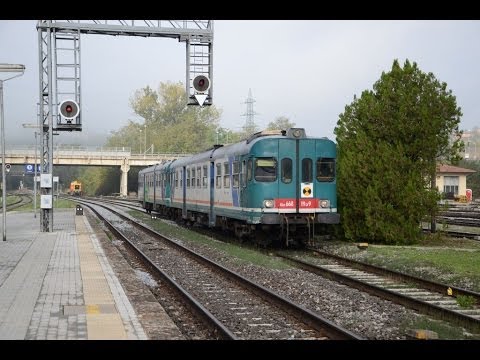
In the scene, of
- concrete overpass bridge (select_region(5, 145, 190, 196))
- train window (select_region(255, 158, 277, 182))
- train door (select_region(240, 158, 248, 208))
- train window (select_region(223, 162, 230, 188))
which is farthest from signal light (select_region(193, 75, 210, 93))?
concrete overpass bridge (select_region(5, 145, 190, 196))

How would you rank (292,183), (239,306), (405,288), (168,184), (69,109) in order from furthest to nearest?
(168,184) < (69,109) < (292,183) < (405,288) < (239,306)

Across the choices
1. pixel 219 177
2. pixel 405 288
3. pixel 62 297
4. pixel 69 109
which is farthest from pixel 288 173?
→ pixel 62 297

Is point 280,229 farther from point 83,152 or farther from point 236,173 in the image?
point 83,152

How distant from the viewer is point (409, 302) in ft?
33.6

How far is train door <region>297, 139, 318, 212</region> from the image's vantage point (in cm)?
1838

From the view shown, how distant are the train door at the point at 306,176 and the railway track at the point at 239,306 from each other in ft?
11.5

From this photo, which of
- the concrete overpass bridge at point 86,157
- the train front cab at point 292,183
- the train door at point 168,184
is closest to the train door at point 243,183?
the train front cab at point 292,183

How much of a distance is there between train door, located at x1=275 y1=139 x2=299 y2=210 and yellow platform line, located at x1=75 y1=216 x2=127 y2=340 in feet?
17.4

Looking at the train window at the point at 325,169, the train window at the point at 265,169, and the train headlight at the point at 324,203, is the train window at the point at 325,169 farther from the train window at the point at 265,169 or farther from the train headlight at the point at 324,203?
the train window at the point at 265,169

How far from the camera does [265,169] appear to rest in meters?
18.2

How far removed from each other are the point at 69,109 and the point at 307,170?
30.6ft

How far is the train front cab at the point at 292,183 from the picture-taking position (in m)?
18.0

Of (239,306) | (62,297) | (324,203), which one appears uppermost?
(324,203)
